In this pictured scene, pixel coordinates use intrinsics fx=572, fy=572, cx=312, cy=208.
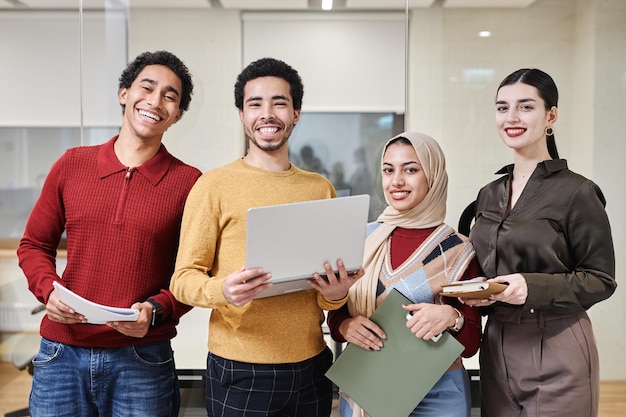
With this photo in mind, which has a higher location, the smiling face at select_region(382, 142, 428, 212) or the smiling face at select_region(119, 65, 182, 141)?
the smiling face at select_region(119, 65, 182, 141)

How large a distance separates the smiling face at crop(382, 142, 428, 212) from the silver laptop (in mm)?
293

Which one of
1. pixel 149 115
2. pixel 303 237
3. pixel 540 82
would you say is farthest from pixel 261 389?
pixel 540 82

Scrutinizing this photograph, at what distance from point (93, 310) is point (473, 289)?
96 centimetres

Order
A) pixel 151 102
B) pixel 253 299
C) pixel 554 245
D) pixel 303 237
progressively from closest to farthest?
pixel 303 237, pixel 253 299, pixel 554 245, pixel 151 102

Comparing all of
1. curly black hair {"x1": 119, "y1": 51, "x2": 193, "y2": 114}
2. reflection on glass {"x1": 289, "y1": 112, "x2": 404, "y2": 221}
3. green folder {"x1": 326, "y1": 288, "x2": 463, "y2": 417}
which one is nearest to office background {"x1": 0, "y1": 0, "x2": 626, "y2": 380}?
reflection on glass {"x1": 289, "y1": 112, "x2": 404, "y2": 221}

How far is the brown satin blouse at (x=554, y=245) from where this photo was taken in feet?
5.27

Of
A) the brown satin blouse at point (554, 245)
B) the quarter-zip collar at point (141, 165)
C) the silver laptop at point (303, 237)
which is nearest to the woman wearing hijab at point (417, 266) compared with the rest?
the brown satin blouse at point (554, 245)

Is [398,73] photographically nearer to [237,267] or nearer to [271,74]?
[271,74]

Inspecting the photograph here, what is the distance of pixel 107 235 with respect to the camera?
1.66m

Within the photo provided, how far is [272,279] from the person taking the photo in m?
1.38

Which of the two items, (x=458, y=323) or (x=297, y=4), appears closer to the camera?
(x=458, y=323)

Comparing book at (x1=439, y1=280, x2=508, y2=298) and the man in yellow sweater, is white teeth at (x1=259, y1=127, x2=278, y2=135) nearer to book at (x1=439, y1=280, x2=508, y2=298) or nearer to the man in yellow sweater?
the man in yellow sweater

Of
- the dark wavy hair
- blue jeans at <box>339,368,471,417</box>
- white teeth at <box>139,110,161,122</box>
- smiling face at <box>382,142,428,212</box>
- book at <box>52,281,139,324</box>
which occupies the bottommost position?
blue jeans at <box>339,368,471,417</box>

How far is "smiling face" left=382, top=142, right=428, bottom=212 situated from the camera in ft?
5.57
